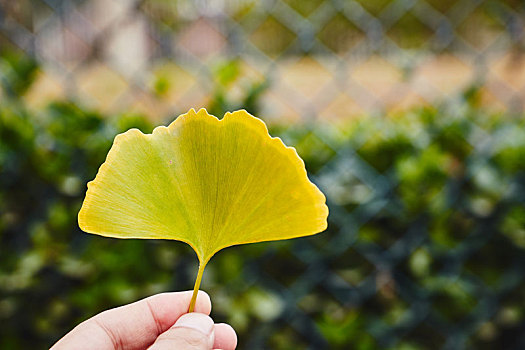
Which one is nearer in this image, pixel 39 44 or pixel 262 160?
pixel 262 160

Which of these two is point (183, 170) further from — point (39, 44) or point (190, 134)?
point (39, 44)

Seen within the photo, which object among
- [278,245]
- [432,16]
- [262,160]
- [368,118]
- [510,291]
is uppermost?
[432,16]

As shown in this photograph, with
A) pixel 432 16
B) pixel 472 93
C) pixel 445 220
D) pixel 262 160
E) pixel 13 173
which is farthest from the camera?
pixel 432 16

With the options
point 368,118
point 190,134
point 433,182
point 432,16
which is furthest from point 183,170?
point 432,16

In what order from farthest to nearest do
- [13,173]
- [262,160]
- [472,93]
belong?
[472,93]
[13,173]
[262,160]

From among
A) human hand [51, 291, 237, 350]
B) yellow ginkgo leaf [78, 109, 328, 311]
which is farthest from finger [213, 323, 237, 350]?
yellow ginkgo leaf [78, 109, 328, 311]

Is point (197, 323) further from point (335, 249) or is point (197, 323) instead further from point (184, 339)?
point (335, 249)

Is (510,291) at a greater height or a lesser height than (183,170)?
lesser

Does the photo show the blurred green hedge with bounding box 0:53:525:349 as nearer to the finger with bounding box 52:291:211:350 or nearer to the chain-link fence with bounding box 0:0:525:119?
the chain-link fence with bounding box 0:0:525:119

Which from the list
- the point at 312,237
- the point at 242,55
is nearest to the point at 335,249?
the point at 312,237
